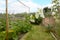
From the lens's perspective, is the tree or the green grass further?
the green grass

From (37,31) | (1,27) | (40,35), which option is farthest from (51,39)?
(1,27)

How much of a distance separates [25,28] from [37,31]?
1.27 ft

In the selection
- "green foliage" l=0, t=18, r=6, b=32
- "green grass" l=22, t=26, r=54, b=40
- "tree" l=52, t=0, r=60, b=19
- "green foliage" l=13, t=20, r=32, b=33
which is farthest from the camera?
"green foliage" l=13, t=20, r=32, b=33

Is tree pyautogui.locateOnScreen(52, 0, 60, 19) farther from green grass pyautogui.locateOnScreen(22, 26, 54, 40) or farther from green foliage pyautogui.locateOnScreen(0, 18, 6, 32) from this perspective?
green foliage pyautogui.locateOnScreen(0, 18, 6, 32)

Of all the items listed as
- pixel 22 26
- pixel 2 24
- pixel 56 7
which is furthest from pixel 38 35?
pixel 56 7

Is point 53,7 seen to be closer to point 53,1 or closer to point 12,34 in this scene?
point 53,1

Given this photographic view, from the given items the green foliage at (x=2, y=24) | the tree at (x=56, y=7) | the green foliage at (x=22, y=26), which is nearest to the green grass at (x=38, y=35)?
the green foliage at (x=22, y=26)

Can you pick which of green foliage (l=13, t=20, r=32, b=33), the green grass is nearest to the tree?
the green grass

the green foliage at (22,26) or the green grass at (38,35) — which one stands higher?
the green foliage at (22,26)

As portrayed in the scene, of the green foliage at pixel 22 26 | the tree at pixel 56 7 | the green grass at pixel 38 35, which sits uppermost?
the tree at pixel 56 7

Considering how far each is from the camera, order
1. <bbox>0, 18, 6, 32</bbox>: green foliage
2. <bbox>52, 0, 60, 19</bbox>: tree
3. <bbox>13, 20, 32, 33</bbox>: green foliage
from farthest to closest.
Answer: <bbox>13, 20, 32, 33</bbox>: green foliage < <bbox>0, 18, 6, 32</bbox>: green foliage < <bbox>52, 0, 60, 19</bbox>: tree

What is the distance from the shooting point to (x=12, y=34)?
423 cm

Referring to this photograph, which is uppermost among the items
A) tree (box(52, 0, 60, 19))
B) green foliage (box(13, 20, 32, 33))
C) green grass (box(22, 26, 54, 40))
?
tree (box(52, 0, 60, 19))

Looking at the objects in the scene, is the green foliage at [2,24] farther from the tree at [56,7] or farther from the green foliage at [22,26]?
the tree at [56,7]
